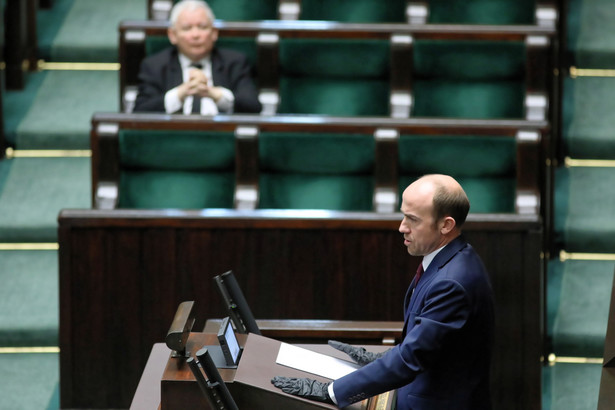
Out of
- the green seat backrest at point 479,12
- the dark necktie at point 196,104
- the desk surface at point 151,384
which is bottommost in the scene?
Answer: the desk surface at point 151,384

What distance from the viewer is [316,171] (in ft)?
4.66

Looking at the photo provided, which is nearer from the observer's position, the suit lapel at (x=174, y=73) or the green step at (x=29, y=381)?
the green step at (x=29, y=381)

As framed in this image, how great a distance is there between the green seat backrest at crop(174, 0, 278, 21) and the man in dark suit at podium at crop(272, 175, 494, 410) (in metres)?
0.95

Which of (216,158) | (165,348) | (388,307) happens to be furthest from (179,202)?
(165,348)

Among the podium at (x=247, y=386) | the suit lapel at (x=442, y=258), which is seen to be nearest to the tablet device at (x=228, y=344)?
the podium at (x=247, y=386)

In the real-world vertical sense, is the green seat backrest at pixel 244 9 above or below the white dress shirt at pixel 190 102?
above

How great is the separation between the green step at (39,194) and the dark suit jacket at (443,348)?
83 cm

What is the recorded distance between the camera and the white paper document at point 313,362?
0.89m

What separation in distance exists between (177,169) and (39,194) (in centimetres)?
34

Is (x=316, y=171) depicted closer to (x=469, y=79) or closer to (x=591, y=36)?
(x=469, y=79)

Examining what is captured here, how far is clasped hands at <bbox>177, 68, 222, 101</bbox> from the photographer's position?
149 cm

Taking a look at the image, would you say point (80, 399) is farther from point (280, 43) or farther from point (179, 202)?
point (280, 43)

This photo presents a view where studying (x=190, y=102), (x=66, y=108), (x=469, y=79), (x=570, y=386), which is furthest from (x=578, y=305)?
(x=66, y=108)

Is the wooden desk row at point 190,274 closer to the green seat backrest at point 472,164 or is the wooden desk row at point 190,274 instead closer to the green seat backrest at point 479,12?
the green seat backrest at point 472,164
